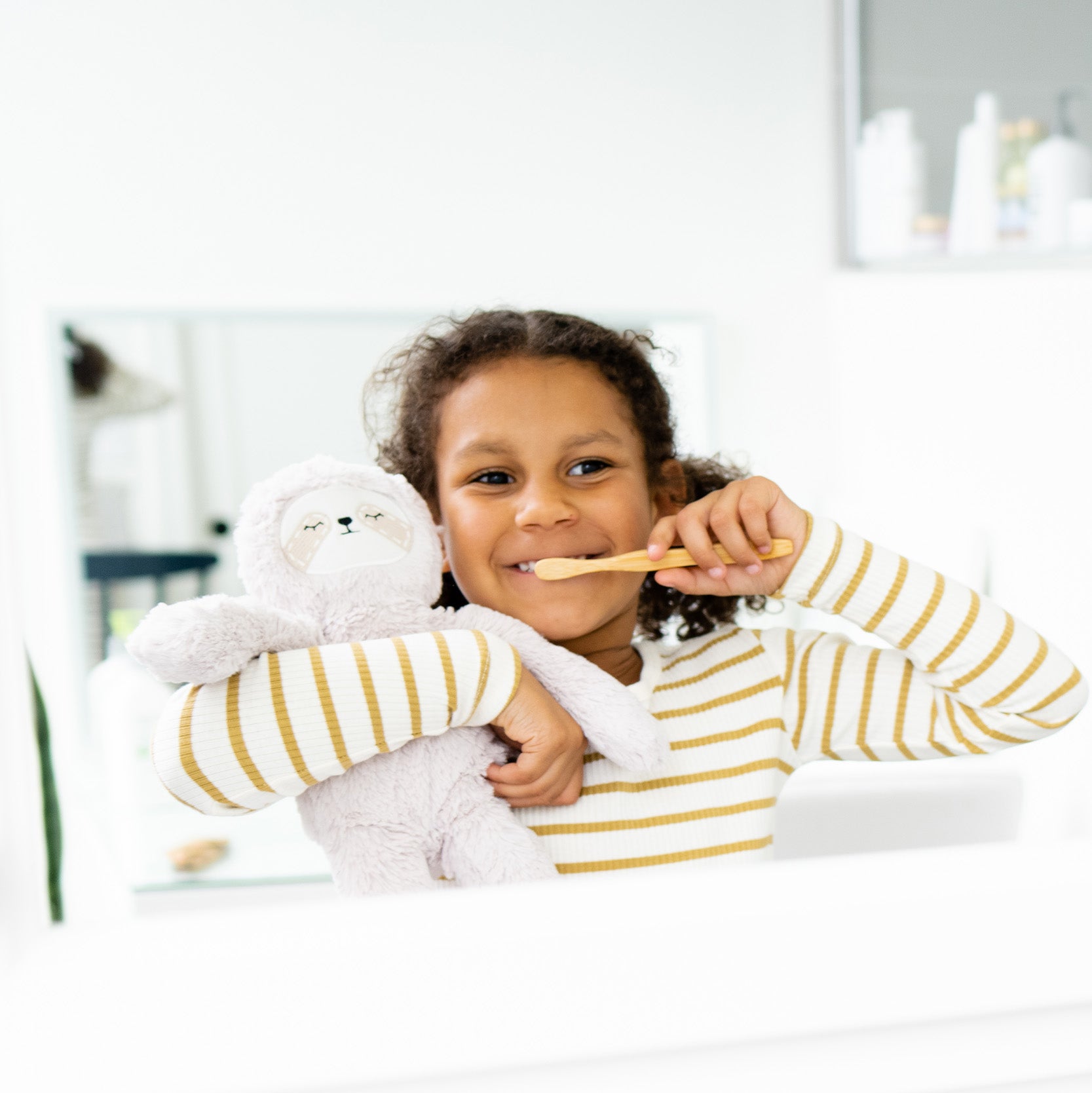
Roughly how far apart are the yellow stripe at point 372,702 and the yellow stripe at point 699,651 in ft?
0.82

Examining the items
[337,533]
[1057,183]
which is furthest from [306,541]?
[1057,183]

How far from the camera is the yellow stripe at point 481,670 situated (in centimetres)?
49

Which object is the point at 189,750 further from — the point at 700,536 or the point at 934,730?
the point at 934,730

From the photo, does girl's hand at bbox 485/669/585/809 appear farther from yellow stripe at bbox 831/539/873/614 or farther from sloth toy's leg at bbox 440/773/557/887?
yellow stripe at bbox 831/539/873/614

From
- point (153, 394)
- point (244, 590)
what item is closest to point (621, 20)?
point (153, 394)

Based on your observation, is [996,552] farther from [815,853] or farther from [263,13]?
[263,13]

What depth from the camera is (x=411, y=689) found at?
18.7 inches

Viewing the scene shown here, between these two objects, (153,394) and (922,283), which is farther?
(153,394)

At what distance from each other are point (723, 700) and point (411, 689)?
0.24 metres

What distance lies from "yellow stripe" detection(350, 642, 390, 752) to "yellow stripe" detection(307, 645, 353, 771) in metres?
0.01

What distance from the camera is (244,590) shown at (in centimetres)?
53

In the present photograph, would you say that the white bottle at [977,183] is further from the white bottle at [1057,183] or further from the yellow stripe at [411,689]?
the yellow stripe at [411,689]

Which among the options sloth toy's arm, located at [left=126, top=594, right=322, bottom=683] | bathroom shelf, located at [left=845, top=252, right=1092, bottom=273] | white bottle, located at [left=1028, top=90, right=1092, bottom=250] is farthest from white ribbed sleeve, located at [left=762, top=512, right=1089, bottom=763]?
white bottle, located at [left=1028, top=90, right=1092, bottom=250]

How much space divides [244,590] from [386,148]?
1.22 m
